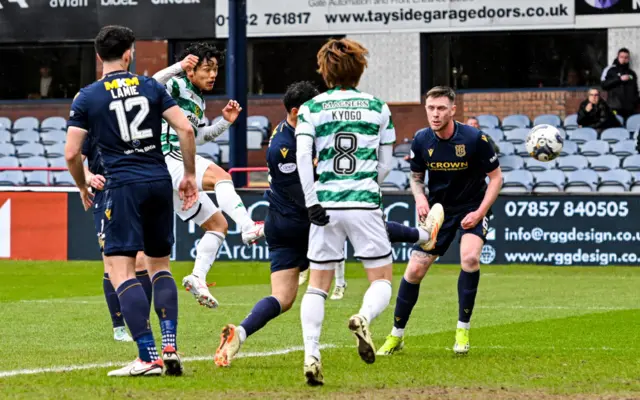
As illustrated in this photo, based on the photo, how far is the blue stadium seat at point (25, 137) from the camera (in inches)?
1101

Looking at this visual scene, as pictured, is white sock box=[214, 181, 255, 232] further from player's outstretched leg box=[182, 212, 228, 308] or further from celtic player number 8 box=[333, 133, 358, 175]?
celtic player number 8 box=[333, 133, 358, 175]

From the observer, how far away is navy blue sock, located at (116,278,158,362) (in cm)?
800

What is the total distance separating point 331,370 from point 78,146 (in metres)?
2.16

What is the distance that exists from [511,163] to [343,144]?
16516 millimetres

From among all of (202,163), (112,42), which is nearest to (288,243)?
(112,42)

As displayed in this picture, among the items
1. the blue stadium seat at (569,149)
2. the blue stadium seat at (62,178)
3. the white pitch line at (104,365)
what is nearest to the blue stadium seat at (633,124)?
the blue stadium seat at (569,149)

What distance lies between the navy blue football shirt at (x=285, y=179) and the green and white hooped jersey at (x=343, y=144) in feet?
3.58

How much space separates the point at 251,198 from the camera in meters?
21.1

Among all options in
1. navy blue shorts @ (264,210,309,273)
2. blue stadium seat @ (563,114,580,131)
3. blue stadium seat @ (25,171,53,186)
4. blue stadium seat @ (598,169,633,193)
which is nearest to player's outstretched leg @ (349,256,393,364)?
navy blue shorts @ (264,210,309,273)

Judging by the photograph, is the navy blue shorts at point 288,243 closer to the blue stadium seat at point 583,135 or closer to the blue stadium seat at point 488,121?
the blue stadium seat at point 583,135

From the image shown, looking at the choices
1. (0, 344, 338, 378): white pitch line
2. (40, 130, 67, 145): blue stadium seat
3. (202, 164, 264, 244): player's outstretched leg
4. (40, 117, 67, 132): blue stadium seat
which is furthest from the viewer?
(40, 117, 67, 132): blue stadium seat

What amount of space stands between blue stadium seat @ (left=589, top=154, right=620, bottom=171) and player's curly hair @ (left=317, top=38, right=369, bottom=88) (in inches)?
639

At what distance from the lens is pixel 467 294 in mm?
9789

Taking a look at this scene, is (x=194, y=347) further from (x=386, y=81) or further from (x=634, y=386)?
(x=386, y=81)
